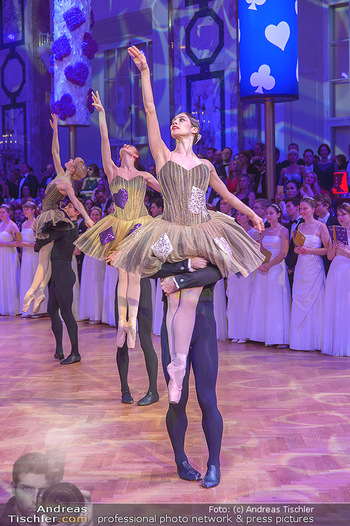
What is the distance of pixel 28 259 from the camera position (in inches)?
418

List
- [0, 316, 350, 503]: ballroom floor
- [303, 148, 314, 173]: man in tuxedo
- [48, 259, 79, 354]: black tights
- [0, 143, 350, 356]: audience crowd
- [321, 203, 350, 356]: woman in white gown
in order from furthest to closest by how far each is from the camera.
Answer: [303, 148, 314, 173]: man in tuxedo
[0, 143, 350, 356]: audience crowd
[321, 203, 350, 356]: woman in white gown
[48, 259, 79, 354]: black tights
[0, 316, 350, 503]: ballroom floor

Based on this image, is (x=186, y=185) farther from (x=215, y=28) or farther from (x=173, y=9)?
(x=173, y=9)

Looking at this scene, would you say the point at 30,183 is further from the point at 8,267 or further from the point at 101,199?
the point at 101,199

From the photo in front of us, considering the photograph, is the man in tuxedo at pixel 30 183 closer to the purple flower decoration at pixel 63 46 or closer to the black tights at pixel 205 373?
the purple flower decoration at pixel 63 46

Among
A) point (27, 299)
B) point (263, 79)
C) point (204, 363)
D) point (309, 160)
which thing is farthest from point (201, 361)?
point (309, 160)

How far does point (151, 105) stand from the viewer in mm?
3711

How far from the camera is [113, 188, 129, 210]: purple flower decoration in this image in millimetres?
5638

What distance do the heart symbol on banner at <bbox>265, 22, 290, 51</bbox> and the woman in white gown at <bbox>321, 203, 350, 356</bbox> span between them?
84.0 inches

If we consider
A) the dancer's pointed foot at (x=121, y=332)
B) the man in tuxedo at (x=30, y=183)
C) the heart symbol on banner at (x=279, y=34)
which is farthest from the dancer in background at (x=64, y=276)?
the man in tuxedo at (x=30, y=183)

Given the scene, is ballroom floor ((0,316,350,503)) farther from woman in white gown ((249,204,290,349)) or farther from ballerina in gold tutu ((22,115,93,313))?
ballerina in gold tutu ((22,115,93,313))

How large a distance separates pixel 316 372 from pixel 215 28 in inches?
355

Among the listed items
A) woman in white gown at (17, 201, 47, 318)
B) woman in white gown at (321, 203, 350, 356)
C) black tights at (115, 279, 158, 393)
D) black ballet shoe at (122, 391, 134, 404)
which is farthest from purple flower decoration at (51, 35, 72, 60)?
black ballet shoe at (122, 391, 134, 404)

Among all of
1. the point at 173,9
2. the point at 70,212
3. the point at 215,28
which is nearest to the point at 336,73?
the point at 215,28

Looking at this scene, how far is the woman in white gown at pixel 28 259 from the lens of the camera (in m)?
10.5
